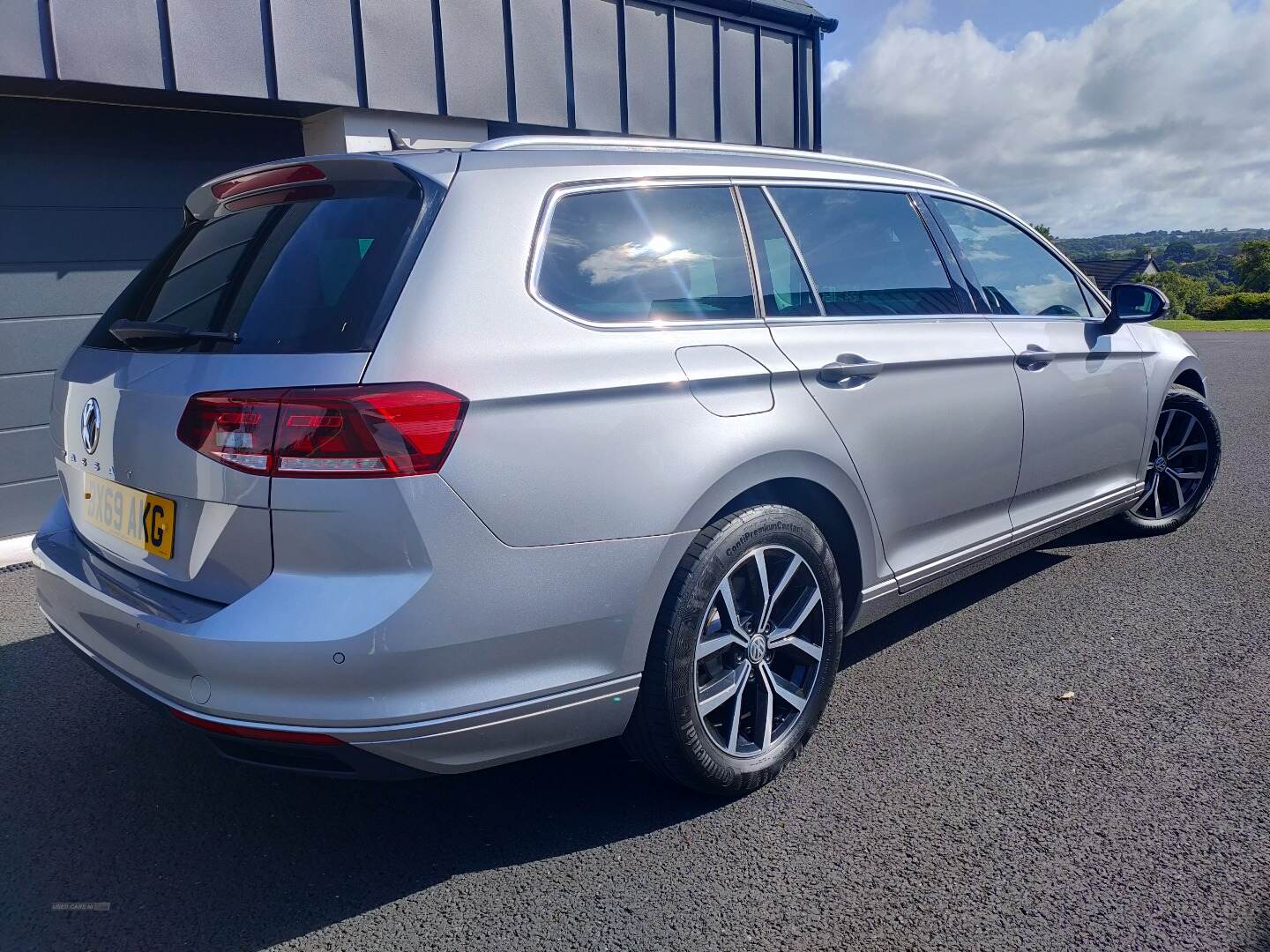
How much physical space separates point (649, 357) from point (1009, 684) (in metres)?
1.82

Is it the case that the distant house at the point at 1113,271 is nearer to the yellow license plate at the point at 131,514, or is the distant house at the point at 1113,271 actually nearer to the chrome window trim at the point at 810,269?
the chrome window trim at the point at 810,269

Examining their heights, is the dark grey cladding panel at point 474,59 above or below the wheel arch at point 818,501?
above

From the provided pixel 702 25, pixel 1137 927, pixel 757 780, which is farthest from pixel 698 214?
pixel 702 25

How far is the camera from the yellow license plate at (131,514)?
2348mm

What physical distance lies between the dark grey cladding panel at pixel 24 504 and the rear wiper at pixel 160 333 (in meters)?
3.56

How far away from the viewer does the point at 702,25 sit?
303 inches

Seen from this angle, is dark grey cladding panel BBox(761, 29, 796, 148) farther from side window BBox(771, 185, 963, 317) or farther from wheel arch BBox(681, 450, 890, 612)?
wheel arch BBox(681, 450, 890, 612)

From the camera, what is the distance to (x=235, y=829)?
105 inches

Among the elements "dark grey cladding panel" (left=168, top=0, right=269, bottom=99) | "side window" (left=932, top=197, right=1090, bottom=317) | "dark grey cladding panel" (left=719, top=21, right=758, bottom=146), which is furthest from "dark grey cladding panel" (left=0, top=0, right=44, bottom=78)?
"dark grey cladding panel" (left=719, top=21, right=758, bottom=146)

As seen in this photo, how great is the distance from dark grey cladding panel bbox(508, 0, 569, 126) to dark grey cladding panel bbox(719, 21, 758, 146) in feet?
5.14

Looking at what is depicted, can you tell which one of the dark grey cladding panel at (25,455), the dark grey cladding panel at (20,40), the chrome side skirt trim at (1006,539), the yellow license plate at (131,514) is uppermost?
the dark grey cladding panel at (20,40)

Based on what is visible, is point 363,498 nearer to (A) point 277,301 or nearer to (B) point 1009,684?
(A) point 277,301

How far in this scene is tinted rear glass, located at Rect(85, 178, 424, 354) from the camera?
7.21 ft

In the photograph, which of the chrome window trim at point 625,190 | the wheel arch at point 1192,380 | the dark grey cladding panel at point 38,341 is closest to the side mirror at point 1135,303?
the wheel arch at point 1192,380
